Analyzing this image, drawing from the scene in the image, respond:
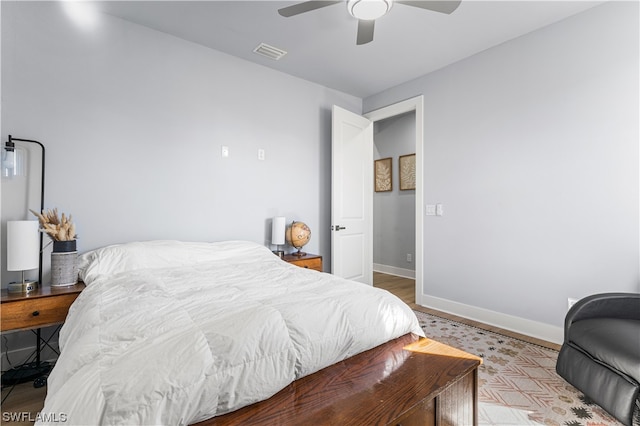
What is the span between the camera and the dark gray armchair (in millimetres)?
1445

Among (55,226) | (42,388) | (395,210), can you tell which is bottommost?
(42,388)

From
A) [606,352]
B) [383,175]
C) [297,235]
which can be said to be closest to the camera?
[606,352]

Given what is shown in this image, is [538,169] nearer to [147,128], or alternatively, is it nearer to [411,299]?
[411,299]

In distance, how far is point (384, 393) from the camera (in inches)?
42.1

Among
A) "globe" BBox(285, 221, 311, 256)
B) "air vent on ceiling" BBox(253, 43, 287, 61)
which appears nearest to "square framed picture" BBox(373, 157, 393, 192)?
"globe" BBox(285, 221, 311, 256)

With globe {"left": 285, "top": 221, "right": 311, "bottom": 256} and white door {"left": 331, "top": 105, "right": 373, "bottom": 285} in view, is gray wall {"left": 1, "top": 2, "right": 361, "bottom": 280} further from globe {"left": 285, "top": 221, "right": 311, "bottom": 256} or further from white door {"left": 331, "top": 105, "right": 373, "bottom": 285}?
white door {"left": 331, "top": 105, "right": 373, "bottom": 285}

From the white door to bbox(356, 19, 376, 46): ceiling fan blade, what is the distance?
1261 mm

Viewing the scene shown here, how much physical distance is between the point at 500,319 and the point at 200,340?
114 inches

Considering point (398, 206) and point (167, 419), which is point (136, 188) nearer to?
point (167, 419)

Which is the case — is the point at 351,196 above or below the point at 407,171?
below

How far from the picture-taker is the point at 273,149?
11.1 feet

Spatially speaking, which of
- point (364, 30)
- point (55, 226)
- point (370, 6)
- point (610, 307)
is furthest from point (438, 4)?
point (55, 226)

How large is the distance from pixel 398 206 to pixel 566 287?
9.45 ft

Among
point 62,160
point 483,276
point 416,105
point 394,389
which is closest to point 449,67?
point 416,105
